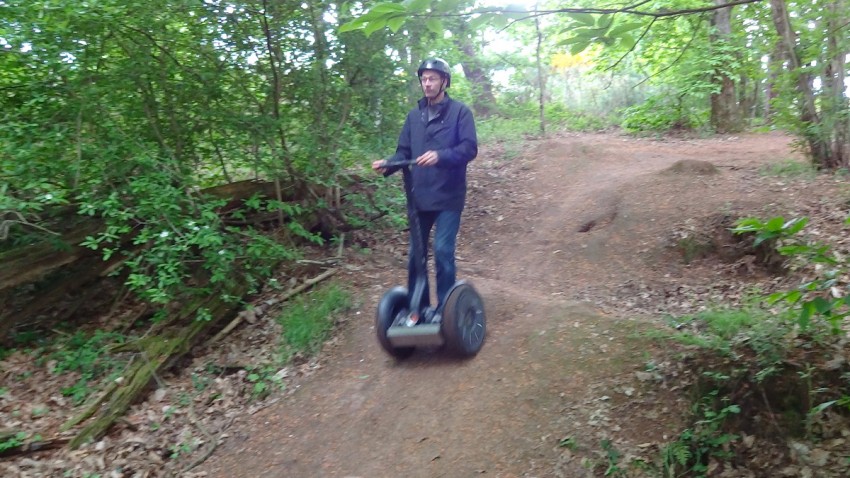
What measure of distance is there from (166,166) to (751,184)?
23.8 feet

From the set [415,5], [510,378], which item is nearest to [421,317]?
[510,378]

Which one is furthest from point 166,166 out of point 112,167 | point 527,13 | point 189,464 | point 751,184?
point 751,184

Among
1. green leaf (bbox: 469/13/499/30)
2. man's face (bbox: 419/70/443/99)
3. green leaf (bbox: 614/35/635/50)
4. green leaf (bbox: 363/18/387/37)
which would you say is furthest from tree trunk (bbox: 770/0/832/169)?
green leaf (bbox: 363/18/387/37)

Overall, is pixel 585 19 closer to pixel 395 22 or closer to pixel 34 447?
pixel 395 22

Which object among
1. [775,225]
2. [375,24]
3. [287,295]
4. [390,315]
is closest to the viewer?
[375,24]

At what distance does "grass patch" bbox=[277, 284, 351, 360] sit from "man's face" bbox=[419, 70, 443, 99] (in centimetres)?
278

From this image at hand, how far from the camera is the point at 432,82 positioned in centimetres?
534

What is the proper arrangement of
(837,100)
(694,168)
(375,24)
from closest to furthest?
1. (375,24)
2. (837,100)
3. (694,168)

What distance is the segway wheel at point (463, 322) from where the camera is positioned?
5355 millimetres

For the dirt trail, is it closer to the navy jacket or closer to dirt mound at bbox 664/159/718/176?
dirt mound at bbox 664/159/718/176

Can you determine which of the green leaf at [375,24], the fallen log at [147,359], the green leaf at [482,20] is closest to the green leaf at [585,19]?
the green leaf at [482,20]

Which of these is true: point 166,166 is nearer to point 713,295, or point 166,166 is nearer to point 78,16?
point 78,16

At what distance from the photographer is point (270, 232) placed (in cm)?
833

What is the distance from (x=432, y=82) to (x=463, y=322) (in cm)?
198
